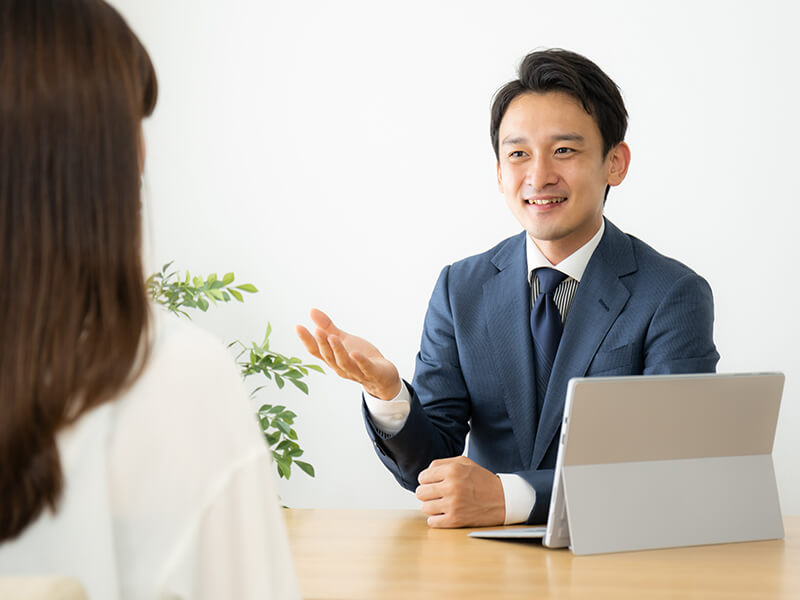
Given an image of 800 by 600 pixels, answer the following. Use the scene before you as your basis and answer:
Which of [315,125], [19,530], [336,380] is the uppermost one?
[315,125]

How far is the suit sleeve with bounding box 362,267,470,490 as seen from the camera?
183 centimetres

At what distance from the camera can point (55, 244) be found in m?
0.76

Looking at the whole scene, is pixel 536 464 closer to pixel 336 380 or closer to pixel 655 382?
pixel 655 382

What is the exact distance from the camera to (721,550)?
4.49ft

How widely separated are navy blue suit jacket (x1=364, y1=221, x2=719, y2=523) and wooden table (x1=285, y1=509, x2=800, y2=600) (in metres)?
0.41

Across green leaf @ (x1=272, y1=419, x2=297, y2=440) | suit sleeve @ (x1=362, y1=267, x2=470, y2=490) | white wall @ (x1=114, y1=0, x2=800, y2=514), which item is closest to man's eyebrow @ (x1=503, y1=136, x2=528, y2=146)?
suit sleeve @ (x1=362, y1=267, x2=470, y2=490)

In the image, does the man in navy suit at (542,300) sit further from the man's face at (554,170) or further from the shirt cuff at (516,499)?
the shirt cuff at (516,499)

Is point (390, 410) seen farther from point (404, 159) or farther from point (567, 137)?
point (404, 159)

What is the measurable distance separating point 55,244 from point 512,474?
1096mm

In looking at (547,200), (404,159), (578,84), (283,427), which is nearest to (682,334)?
(547,200)

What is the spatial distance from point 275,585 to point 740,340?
269 centimetres

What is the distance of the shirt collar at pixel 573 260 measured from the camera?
2123 mm

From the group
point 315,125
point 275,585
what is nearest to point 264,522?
point 275,585

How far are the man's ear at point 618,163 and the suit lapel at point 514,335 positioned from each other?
28 centimetres
